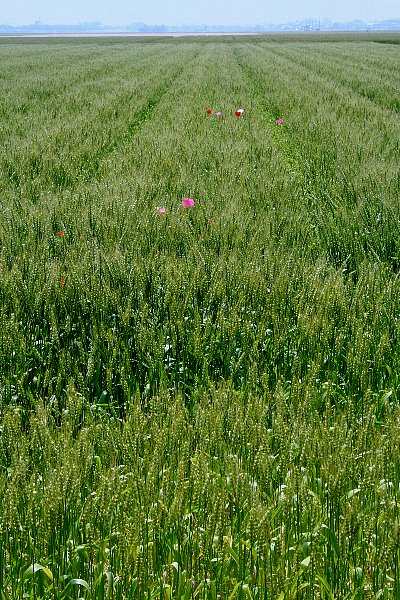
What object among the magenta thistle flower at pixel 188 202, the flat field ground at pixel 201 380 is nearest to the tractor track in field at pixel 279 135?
the flat field ground at pixel 201 380

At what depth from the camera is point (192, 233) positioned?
4.50 metres

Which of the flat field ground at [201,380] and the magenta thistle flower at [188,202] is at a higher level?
the magenta thistle flower at [188,202]

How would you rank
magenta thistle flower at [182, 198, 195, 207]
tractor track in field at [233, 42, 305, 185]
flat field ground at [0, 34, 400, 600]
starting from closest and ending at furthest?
flat field ground at [0, 34, 400, 600]
magenta thistle flower at [182, 198, 195, 207]
tractor track in field at [233, 42, 305, 185]

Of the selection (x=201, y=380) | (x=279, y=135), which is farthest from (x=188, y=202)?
(x=279, y=135)

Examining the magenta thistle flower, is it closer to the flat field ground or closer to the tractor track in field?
the flat field ground

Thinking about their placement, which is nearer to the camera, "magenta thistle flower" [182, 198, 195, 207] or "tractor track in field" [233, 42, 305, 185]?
"magenta thistle flower" [182, 198, 195, 207]

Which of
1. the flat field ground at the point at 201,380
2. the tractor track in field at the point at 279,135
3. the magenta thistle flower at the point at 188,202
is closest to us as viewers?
the flat field ground at the point at 201,380

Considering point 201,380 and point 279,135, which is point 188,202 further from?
point 279,135

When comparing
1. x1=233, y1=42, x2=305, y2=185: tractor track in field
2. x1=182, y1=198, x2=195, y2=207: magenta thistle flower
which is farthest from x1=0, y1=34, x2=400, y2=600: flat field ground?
x1=233, y1=42, x2=305, y2=185: tractor track in field

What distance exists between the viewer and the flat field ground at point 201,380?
5.80ft

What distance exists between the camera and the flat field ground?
1769mm

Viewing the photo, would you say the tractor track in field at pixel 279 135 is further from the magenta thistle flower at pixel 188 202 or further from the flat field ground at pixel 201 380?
the magenta thistle flower at pixel 188 202

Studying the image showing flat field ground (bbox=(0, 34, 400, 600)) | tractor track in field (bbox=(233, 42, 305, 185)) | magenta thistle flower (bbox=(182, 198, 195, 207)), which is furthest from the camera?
tractor track in field (bbox=(233, 42, 305, 185))

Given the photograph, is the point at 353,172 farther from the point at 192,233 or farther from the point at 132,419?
the point at 132,419
